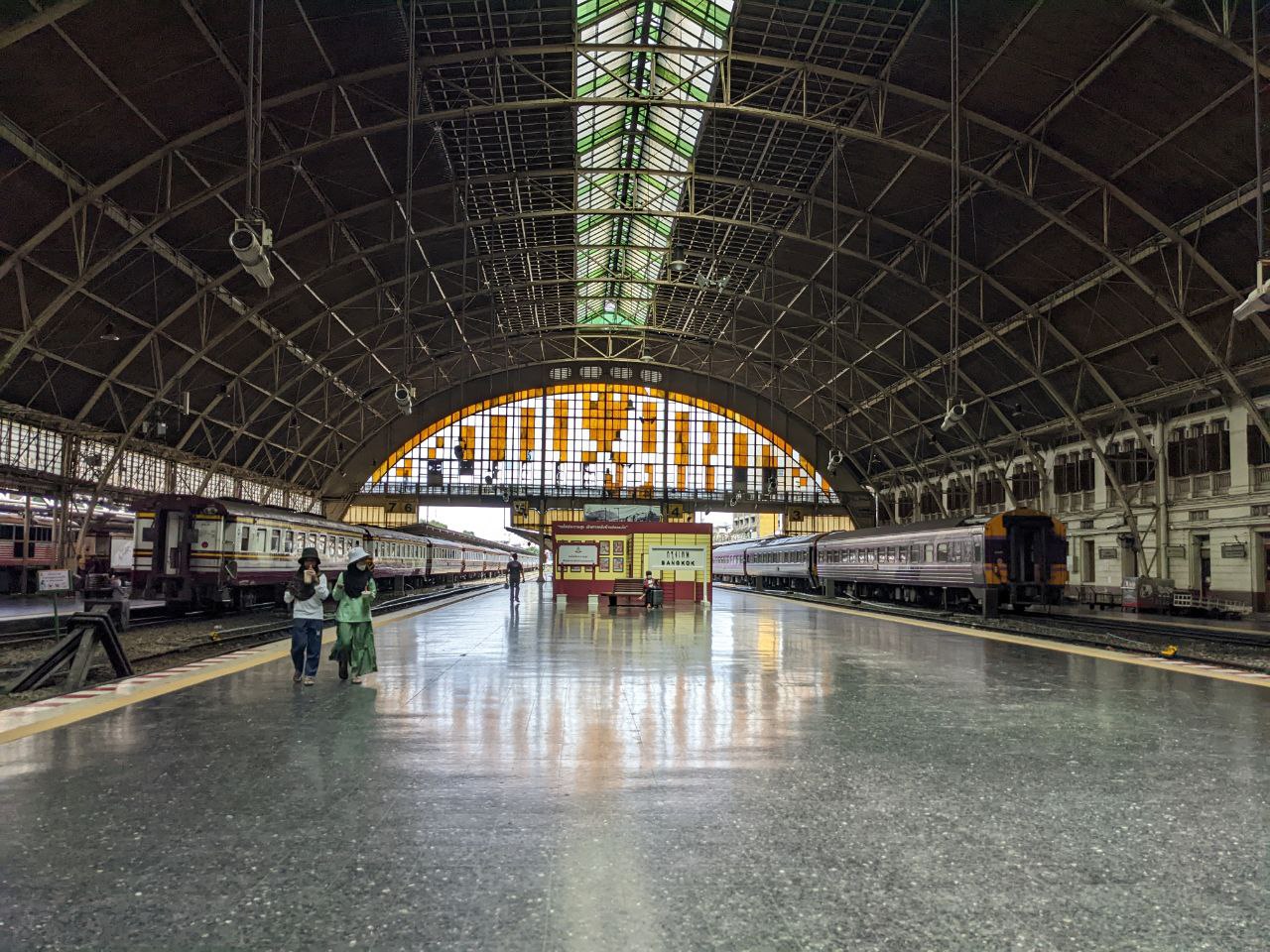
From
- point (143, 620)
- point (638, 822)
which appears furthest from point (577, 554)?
point (638, 822)

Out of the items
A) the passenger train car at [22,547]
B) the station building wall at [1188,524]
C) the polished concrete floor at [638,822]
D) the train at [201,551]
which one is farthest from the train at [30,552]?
the station building wall at [1188,524]

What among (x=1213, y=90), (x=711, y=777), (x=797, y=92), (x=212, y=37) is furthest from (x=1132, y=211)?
(x=711, y=777)

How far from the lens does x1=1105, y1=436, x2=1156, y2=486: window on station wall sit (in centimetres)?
3706

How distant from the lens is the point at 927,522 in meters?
34.5

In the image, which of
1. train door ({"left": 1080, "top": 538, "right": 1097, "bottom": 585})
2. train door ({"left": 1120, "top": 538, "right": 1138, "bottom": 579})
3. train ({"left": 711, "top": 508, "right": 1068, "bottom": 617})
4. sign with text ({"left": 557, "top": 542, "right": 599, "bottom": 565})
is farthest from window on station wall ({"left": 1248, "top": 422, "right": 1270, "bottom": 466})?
sign with text ({"left": 557, "top": 542, "right": 599, "bottom": 565})

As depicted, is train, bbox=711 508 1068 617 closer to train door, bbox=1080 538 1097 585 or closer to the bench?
train door, bbox=1080 538 1097 585

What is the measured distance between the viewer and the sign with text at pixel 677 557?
1309 inches

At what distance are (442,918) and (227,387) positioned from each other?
3960cm

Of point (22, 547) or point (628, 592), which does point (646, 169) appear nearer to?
point (628, 592)

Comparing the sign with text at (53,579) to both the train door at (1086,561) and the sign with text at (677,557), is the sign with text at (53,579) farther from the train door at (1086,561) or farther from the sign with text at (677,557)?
the train door at (1086,561)

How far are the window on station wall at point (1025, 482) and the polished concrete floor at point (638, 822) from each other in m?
39.3

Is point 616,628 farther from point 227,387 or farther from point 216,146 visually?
point 227,387

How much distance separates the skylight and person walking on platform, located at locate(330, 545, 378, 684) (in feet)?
56.5

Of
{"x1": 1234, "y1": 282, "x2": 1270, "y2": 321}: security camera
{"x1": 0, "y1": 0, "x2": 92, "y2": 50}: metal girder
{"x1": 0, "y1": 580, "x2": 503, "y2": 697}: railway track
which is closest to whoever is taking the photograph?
{"x1": 1234, "y1": 282, "x2": 1270, "y2": 321}: security camera
